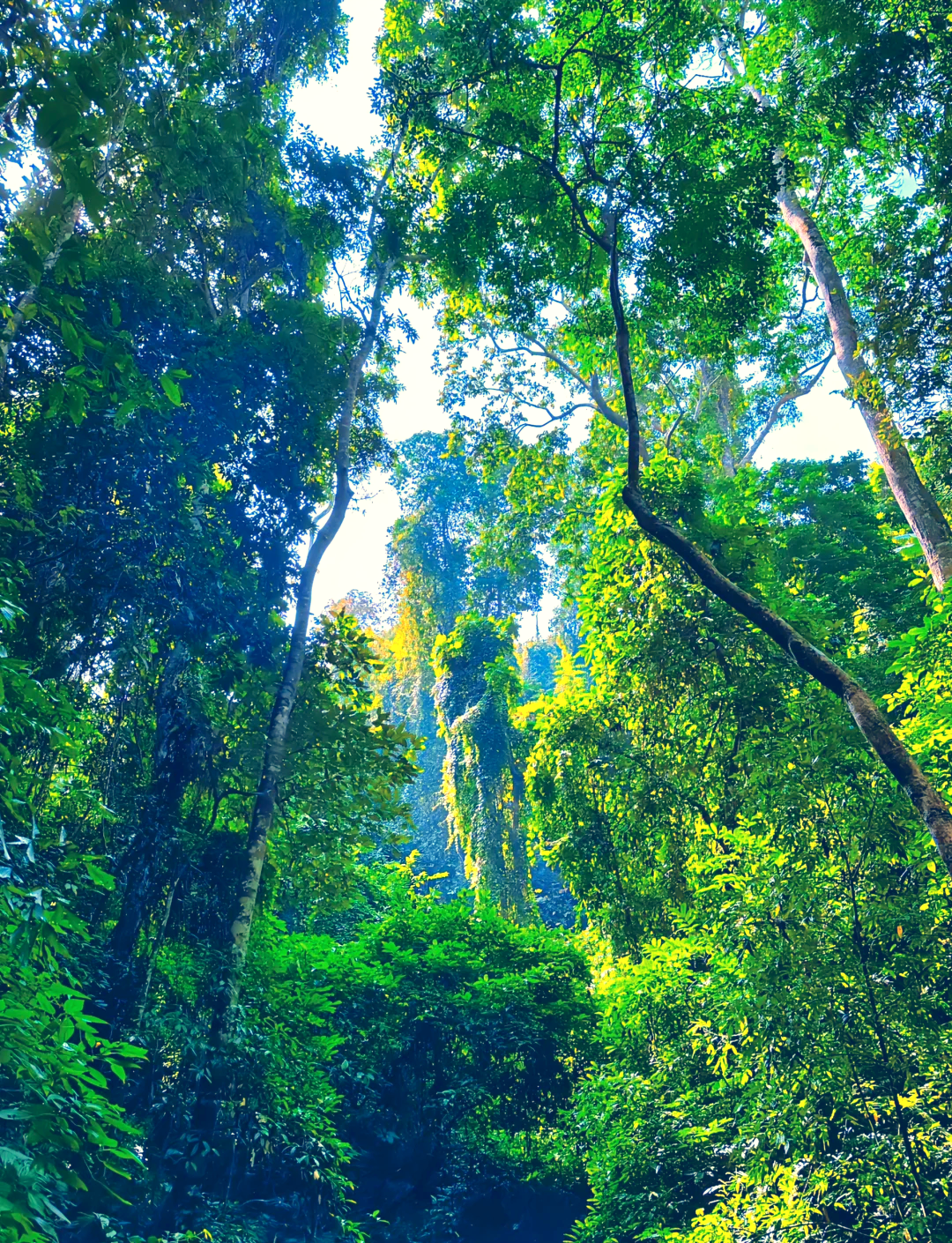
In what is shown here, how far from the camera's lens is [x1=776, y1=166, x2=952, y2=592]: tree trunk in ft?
22.1

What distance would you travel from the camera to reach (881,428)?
689 cm

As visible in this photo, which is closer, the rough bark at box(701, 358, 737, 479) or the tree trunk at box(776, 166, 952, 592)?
the tree trunk at box(776, 166, 952, 592)

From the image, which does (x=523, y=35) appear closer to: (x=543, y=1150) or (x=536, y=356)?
(x=536, y=356)

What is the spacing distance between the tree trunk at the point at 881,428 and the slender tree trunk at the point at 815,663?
2399 mm

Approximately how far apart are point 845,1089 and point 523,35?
8.17 m

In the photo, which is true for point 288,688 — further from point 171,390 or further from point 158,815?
point 171,390

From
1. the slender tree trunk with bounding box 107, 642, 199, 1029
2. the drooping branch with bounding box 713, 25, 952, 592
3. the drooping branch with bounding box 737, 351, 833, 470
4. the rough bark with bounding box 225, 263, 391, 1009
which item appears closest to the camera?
the slender tree trunk with bounding box 107, 642, 199, 1029

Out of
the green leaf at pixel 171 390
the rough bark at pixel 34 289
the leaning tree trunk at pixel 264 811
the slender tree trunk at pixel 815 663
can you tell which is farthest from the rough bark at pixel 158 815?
the green leaf at pixel 171 390

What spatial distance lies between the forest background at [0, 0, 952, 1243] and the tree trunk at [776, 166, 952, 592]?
53 millimetres

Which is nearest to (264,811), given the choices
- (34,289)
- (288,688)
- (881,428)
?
(288,688)

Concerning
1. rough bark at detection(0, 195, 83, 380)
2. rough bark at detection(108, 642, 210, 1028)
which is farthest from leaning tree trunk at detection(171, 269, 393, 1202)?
rough bark at detection(0, 195, 83, 380)

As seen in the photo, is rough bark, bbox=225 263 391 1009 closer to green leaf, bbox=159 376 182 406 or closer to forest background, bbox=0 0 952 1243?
forest background, bbox=0 0 952 1243

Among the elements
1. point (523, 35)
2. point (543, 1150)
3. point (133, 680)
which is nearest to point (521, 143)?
point (523, 35)

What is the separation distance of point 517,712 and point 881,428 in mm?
5537
